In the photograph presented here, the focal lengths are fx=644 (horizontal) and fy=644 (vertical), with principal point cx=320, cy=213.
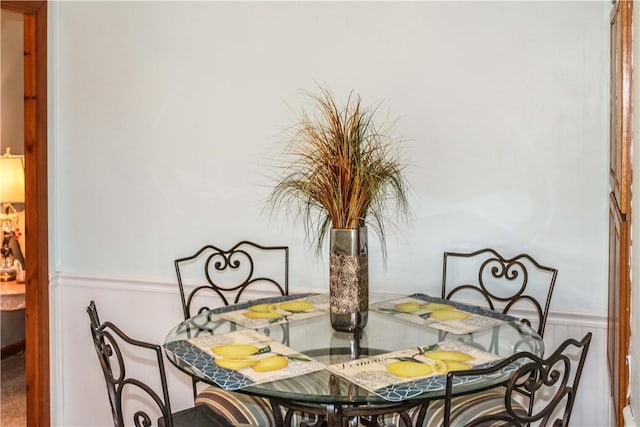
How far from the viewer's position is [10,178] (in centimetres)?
424

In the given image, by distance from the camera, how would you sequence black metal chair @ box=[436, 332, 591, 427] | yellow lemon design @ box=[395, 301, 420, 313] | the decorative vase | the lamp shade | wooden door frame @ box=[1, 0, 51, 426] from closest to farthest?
black metal chair @ box=[436, 332, 591, 427] → the decorative vase → yellow lemon design @ box=[395, 301, 420, 313] → wooden door frame @ box=[1, 0, 51, 426] → the lamp shade

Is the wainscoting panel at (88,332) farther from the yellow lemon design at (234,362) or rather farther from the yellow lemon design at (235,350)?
the yellow lemon design at (234,362)

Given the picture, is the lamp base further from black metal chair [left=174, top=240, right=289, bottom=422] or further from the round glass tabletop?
the round glass tabletop

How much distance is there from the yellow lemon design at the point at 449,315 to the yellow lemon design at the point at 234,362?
0.74 meters

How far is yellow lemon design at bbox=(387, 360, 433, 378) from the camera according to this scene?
166 cm

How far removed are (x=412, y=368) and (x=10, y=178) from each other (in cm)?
347

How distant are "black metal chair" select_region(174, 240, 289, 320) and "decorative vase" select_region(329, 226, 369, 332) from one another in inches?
33.7

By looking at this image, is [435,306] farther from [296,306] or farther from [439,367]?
[439,367]

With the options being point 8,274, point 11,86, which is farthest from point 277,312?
point 11,86

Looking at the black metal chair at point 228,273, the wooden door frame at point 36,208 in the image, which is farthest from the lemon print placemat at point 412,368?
the wooden door frame at point 36,208

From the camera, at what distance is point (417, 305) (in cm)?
238

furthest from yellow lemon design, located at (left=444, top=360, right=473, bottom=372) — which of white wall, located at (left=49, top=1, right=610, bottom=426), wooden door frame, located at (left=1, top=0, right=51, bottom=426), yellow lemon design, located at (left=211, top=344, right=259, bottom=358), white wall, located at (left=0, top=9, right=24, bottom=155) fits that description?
white wall, located at (left=0, top=9, right=24, bottom=155)

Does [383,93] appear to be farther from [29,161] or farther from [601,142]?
[29,161]

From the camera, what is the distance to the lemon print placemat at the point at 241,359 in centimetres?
166
